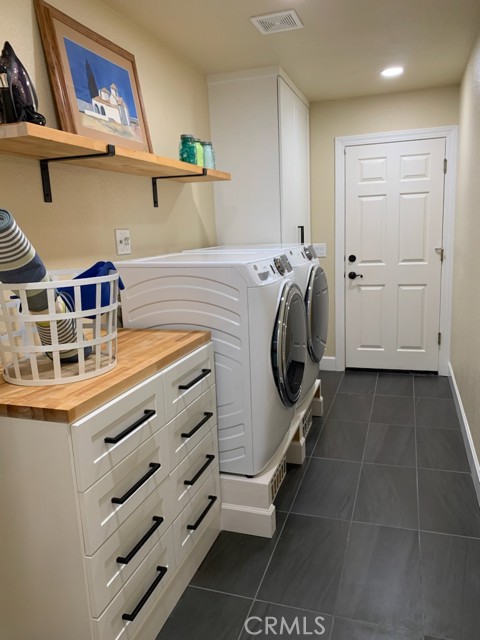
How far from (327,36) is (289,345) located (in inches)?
67.1

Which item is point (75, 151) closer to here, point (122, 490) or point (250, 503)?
point (122, 490)

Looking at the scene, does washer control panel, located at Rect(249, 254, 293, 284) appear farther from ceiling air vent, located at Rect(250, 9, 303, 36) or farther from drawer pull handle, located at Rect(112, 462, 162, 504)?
ceiling air vent, located at Rect(250, 9, 303, 36)

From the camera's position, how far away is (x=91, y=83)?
1.97 meters

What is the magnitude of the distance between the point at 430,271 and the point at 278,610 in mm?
3095

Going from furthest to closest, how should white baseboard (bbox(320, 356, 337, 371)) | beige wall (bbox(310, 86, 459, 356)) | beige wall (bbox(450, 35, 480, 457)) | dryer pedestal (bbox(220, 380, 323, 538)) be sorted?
white baseboard (bbox(320, 356, 337, 371)) → beige wall (bbox(310, 86, 459, 356)) → beige wall (bbox(450, 35, 480, 457)) → dryer pedestal (bbox(220, 380, 323, 538))

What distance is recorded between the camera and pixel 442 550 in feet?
6.27

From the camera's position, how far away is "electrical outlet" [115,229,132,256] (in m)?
2.26

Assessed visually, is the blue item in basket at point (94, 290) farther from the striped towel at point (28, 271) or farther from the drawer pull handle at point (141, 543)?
the drawer pull handle at point (141, 543)

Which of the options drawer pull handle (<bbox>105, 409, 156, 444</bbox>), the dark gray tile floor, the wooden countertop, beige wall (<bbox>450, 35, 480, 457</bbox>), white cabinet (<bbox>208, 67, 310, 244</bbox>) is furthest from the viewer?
white cabinet (<bbox>208, 67, 310, 244</bbox>)

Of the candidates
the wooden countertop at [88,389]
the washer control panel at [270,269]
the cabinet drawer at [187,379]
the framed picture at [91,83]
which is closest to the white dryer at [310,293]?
the washer control panel at [270,269]

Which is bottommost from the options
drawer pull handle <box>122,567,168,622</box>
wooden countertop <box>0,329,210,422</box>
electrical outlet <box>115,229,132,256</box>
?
drawer pull handle <box>122,567,168,622</box>

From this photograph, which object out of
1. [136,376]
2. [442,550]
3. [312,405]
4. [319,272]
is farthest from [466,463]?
[136,376]

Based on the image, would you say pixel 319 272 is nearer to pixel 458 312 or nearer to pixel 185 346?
pixel 458 312

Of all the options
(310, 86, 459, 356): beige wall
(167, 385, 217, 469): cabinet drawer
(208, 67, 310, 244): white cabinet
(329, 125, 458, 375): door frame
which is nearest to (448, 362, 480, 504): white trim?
(329, 125, 458, 375): door frame
